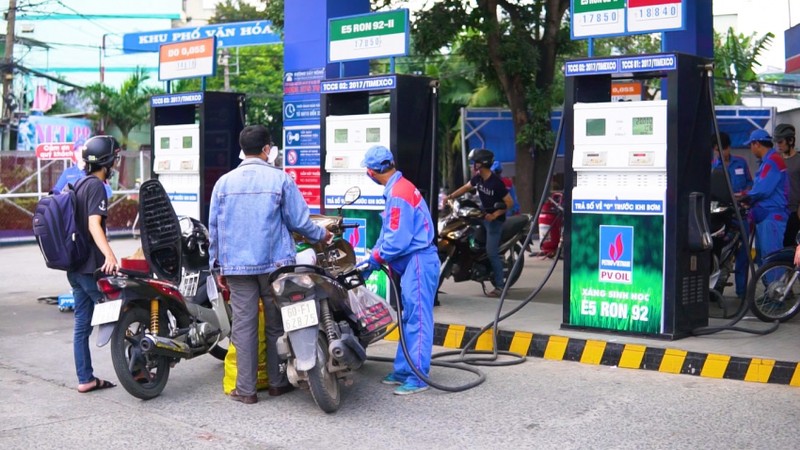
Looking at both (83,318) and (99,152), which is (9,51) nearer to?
(99,152)

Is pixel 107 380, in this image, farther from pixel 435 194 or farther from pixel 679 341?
pixel 679 341

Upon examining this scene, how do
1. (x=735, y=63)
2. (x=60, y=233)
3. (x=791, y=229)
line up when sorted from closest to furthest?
(x=60, y=233) < (x=791, y=229) < (x=735, y=63)

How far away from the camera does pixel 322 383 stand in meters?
6.56

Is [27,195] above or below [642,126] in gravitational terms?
below

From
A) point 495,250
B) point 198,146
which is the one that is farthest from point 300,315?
point 198,146

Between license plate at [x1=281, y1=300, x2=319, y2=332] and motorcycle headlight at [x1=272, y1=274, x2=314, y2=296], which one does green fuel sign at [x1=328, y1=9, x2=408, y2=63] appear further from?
license plate at [x1=281, y1=300, x2=319, y2=332]

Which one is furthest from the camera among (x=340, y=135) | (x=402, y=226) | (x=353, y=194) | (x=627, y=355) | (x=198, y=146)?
(x=198, y=146)

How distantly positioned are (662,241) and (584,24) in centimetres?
197

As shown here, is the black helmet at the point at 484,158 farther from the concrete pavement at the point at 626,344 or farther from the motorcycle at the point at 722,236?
the motorcycle at the point at 722,236

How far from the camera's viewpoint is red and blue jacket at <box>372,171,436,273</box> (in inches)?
279

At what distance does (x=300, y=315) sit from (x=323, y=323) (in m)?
0.33

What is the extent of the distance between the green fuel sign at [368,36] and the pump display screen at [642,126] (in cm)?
286

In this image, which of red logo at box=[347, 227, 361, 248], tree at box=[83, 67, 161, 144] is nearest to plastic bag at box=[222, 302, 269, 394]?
red logo at box=[347, 227, 361, 248]

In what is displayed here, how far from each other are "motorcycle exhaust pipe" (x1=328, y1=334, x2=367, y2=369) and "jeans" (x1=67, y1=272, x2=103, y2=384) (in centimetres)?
188
